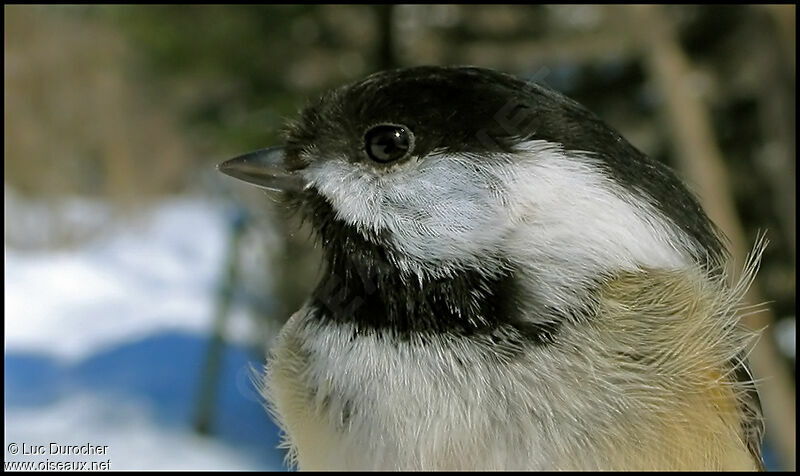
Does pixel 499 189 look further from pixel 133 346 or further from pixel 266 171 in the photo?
pixel 133 346

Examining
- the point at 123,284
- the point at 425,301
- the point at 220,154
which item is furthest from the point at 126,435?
the point at 425,301

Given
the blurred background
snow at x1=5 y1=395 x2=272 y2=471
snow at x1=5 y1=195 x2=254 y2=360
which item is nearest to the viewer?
snow at x1=5 y1=395 x2=272 y2=471

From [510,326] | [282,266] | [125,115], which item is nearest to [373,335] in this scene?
[510,326]

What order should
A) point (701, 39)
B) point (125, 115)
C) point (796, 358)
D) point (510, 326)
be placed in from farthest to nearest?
1. point (125, 115)
2. point (701, 39)
3. point (796, 358)
4. point (510, 326)

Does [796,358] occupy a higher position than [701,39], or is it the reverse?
[701,39]

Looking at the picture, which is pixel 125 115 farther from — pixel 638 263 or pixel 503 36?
pixel 638 263

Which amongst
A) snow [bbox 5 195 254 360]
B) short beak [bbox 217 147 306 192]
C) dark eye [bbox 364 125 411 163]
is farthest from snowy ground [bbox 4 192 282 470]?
dark eye [bbox 364 125 411 163]
